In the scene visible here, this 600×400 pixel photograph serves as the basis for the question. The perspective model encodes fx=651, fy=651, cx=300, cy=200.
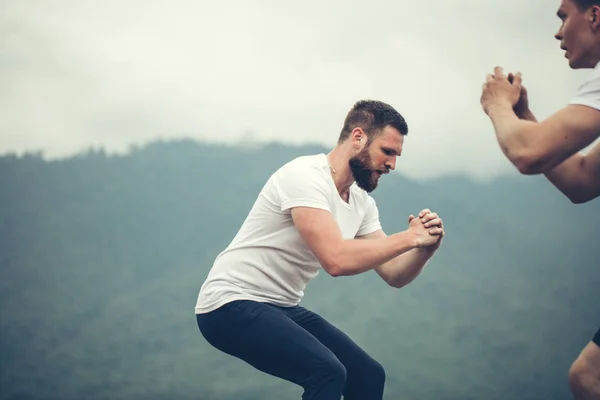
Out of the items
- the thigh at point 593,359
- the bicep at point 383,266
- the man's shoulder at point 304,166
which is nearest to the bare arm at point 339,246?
the man's shoulder at point 304,166

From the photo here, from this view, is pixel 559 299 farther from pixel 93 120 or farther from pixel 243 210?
pixel 93 120

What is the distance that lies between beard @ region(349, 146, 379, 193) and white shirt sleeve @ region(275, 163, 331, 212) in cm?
16

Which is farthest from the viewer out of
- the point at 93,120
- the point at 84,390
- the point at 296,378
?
the point at 93,120

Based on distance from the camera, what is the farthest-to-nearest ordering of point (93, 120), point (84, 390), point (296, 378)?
point (93, 120) < point (84, 390) < point (296, 378)

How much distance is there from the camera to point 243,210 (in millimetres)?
3975

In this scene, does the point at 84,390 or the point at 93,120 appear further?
the point at 93,120

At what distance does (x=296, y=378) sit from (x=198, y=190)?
2413 millimetres

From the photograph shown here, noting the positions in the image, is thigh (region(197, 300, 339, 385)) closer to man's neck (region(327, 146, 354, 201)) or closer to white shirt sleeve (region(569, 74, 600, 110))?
man's neck (region(327, 146, 354, 201))

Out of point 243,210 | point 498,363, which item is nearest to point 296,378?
point 243,210

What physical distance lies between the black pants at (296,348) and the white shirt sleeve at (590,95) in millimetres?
842

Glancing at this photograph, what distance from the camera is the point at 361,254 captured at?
167cm

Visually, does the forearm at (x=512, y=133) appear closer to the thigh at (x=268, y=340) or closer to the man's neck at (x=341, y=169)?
the man's neck at (x=341, y=169)

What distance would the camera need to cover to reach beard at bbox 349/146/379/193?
1.94 meters

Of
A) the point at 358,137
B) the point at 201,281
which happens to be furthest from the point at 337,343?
the point at 201,281
